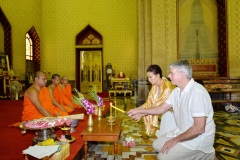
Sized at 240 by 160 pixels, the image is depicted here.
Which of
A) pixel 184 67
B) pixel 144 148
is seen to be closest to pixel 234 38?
pixel 144 148

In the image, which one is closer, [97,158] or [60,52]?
[97,158]

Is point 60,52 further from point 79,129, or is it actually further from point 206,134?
point 206,134

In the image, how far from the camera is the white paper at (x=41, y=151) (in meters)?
1.86

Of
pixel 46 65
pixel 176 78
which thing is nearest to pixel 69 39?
pixel 46 65

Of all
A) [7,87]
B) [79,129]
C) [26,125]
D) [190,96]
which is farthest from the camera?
[7,87]

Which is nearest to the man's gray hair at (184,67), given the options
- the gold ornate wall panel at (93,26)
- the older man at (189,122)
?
the older man at (189,122)

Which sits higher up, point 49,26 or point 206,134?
point 49,26

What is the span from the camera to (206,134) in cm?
208

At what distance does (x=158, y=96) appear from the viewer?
363cm

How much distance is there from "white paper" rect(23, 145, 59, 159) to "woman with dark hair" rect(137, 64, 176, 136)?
1605mm

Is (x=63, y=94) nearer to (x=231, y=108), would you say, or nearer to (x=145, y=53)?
(x=145, y=53)

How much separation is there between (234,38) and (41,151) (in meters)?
7.80

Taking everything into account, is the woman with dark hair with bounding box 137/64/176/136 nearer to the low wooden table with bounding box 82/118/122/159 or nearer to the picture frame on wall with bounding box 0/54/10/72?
the low wooden table with bounding box 82/118/122/159

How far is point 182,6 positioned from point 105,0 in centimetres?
673
